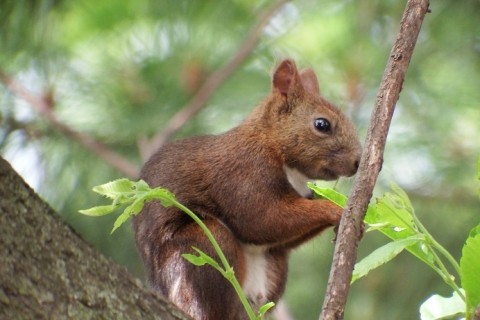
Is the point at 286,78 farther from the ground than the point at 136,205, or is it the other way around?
the point at 136,205

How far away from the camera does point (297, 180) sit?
312 cm

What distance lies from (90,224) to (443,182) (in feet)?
5.84

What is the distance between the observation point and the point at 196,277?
264 centimetres

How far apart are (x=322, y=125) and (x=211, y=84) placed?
1437 mm

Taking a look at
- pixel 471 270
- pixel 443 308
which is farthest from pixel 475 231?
pixel 443 308

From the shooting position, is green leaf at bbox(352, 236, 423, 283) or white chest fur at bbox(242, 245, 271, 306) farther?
white chest fur at bbox(242, 245, 271, 306)

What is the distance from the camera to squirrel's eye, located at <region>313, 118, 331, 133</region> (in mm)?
3143

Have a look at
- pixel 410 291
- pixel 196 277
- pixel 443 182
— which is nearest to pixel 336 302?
pixel 196 277

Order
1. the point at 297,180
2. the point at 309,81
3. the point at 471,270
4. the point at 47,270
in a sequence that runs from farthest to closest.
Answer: the point at 309,81
the point at 297,180
the point at 471,270
the point at 47,270

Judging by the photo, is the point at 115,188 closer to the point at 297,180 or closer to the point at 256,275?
the point at 256,275

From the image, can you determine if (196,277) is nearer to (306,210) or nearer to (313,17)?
(306,210)

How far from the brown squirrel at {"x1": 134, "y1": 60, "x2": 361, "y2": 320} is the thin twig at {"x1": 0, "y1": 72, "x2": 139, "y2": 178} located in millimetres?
1229

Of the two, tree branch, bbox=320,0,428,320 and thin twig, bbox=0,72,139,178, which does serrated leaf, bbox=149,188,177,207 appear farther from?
thin twig, bbox=0,72,139,178

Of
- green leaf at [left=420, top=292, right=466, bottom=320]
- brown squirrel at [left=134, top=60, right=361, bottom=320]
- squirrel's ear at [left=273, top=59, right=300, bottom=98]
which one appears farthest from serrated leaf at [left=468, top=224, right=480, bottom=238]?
squirrel's ear at [left=273, top=59, right=300, bottom=98]
